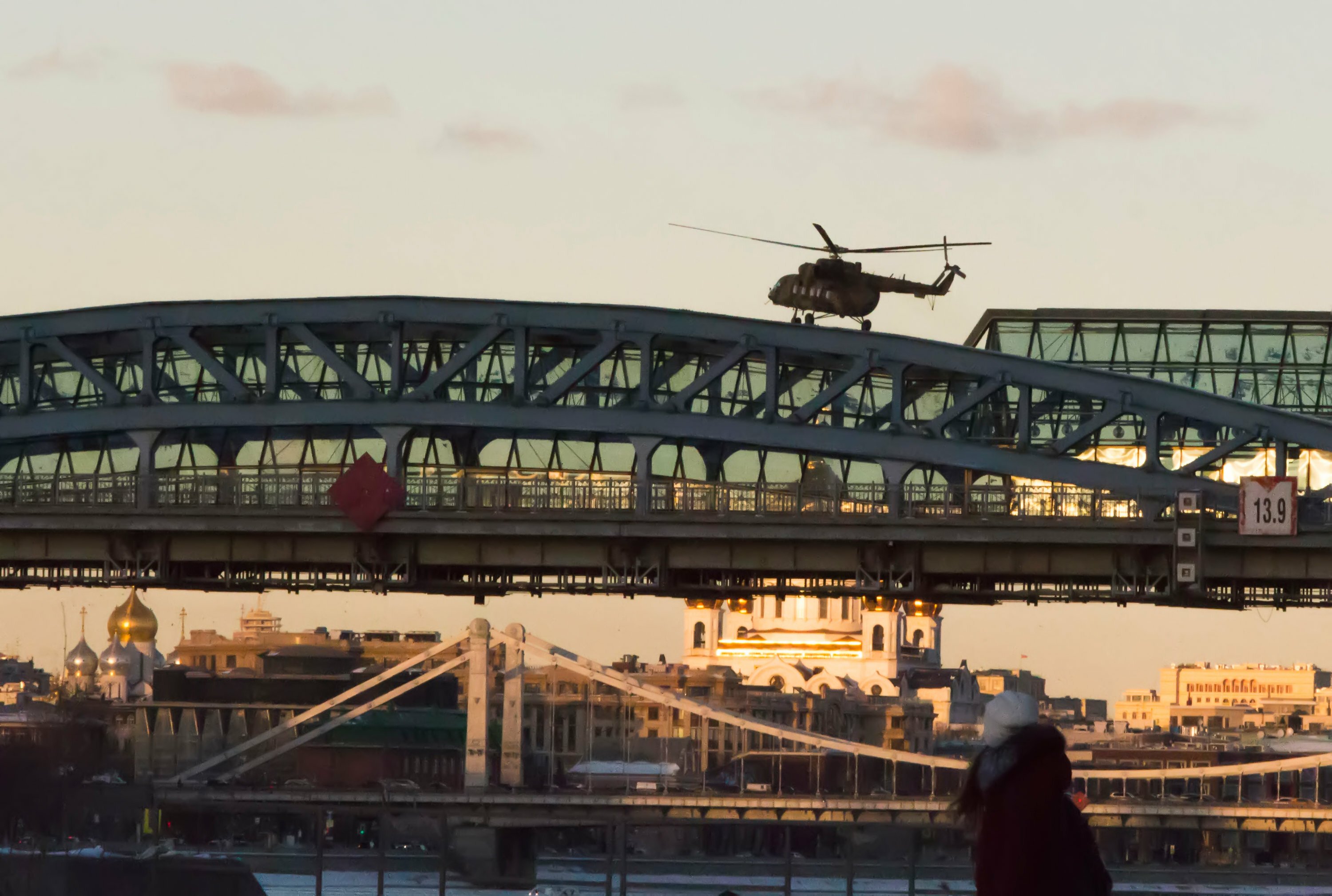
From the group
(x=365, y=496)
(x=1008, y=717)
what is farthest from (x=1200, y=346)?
(x=1008, y=717)

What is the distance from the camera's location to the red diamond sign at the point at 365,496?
7462 centimetres

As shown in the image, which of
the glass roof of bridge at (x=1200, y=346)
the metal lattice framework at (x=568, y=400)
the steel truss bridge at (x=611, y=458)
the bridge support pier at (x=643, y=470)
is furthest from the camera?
the glass roof of bridge at (x=1200, y=346)

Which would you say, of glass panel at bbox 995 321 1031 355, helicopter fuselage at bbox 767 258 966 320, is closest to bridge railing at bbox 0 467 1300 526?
helicopter fuselage at bbox 767 258 966 320

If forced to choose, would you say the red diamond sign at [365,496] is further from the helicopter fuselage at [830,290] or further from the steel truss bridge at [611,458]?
the helicopter fuselage at [830,290]

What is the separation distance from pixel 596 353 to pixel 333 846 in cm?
4119

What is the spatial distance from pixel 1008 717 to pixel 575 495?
61659 millimetres

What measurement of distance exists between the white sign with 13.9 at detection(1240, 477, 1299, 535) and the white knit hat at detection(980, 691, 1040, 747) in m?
57.5

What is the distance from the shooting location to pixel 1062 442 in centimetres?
7256

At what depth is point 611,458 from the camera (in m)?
76.8

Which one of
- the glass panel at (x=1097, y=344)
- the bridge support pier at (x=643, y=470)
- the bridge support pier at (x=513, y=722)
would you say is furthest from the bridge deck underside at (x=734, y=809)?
the bridge support pier at (x=643, y=470)

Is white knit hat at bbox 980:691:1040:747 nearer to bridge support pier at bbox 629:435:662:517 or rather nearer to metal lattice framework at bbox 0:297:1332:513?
metal lattice framework at bbox 0:297:1332:513

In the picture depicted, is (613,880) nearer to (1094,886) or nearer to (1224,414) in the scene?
(1224,414)

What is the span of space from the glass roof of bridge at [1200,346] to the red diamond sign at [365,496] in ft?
125

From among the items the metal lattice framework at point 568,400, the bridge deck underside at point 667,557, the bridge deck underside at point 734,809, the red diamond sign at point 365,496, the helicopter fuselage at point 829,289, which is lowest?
the bridge deck underside at point 734,809
